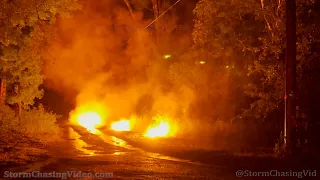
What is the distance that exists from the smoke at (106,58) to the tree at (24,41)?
15337 mm

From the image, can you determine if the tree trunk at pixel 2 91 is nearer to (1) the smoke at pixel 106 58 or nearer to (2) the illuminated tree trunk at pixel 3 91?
(2) the illuminated tree trunk at pixel 3 91

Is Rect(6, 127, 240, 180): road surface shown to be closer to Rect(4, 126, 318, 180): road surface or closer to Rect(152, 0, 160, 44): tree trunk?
Rect(4, 126, 318, 180): road surface

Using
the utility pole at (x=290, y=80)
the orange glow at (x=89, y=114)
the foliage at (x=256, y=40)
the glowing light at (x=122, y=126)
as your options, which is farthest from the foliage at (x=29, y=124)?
the orange glow at (x=89, y=114)

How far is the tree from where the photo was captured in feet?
54.6

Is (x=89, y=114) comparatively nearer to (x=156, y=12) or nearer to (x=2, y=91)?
(x=156, y=12)

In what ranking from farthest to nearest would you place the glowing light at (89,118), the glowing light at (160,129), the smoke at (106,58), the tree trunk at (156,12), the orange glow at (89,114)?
the orange glow at (89,114)
the glowing light at (89,118)
the smoke at (106,58)
the tree trunk at (156,12)
the glowing light at (160,129)

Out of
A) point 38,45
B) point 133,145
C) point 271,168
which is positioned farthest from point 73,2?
point 271,168

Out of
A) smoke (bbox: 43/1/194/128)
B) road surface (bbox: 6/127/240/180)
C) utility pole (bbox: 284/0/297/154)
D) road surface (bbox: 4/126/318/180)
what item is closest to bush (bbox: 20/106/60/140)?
road surface (bbox: 6/127/240/180)

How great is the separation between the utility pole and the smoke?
74.4ft

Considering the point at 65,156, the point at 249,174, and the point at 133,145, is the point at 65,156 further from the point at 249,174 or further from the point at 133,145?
the point at 249,174

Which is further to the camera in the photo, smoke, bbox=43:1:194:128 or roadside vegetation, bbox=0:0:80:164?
smoke, bbox=43:1:194:128

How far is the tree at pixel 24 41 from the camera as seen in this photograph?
16641mm

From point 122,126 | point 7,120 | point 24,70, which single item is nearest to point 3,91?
point 24,70

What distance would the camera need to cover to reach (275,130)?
21.1 metres
